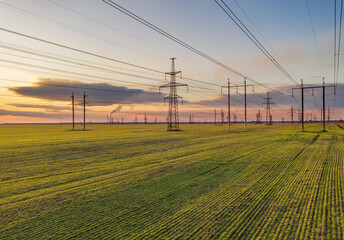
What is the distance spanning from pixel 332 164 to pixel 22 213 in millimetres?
16204

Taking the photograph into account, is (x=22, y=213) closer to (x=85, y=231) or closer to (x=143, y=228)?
(x=85, y=231)

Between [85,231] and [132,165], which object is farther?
[132,165]

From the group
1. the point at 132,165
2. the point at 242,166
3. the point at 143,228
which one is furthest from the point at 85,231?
the point at 242,166

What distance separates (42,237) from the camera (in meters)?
6.04

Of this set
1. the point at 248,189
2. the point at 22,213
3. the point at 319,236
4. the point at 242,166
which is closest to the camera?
the point at 319,236

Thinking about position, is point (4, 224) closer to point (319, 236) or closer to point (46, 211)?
point (46, 211)

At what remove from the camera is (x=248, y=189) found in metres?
9.98

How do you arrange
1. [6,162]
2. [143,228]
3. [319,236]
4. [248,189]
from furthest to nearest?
[6,162] < [248,189] < [143,228] < [319,236]

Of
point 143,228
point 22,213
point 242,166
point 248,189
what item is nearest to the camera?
point 143,228

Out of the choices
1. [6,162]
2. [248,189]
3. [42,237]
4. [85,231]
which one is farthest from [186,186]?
[6,162]

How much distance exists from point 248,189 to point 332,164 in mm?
8654

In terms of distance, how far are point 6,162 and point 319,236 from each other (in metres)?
18.3

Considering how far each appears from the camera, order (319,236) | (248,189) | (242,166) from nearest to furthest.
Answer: (319,236) < (248,189) < (242,166)

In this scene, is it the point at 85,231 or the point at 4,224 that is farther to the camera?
the point at 4,224
